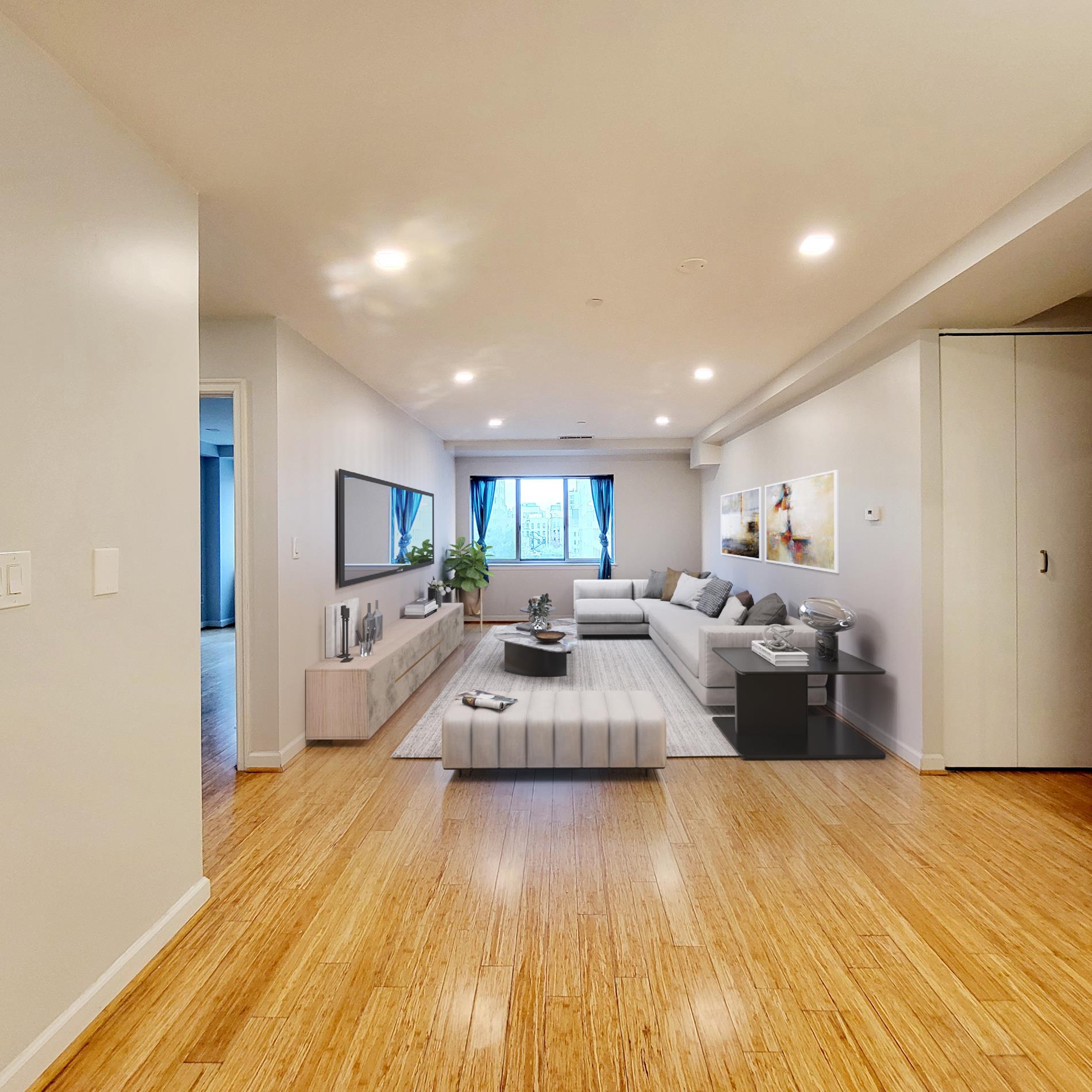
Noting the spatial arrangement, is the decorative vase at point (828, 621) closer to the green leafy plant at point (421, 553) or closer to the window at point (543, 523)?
the green leafy plant at point (421, 553)

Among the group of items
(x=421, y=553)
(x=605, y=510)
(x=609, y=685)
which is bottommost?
(x=609, y=685)

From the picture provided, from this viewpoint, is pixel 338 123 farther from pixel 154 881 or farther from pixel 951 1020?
pixel 951 1020

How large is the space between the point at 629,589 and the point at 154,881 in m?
6.91

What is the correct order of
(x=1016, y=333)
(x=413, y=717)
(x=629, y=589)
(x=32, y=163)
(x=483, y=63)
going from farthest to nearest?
(x=629, y=589) → (x=413, y=717) → (x=1016, y=333) → (x=483, y=63) → (x=32, y=163)

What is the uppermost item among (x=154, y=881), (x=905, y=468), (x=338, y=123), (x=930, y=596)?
(x=338, y=123)

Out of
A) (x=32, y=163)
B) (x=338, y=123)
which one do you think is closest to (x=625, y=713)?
(x=338, y=123)

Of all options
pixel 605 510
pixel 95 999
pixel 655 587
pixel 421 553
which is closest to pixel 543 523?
pixel 605 510

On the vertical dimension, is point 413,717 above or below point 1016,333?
below

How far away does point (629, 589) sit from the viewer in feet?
27.8

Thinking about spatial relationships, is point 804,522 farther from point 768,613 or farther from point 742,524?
point 742,524

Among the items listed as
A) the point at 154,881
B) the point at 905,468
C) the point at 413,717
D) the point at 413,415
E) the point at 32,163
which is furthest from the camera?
the point at 413,415

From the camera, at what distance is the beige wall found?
9344 millimetres

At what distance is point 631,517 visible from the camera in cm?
936

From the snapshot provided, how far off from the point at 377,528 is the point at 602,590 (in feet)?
12.6
